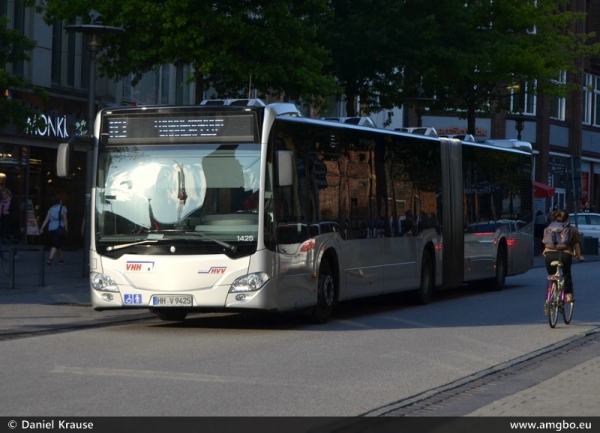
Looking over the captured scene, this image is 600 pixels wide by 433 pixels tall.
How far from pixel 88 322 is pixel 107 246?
163 cm

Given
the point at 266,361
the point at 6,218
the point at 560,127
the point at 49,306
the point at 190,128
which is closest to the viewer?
the point at 266,361

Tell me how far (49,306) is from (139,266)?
3.82 metres

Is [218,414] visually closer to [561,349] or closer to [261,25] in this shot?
[561,349]

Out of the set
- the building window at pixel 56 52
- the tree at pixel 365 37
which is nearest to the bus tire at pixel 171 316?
the tree at pixel 365 37

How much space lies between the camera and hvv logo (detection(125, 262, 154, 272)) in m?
14.7

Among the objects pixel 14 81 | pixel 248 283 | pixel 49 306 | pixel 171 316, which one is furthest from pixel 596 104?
pixel 248 283

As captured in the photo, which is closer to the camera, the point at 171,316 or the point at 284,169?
the point at 284,169

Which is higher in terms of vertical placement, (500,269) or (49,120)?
(49,120)

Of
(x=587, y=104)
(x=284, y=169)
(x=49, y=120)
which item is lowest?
(x=284, y=169)

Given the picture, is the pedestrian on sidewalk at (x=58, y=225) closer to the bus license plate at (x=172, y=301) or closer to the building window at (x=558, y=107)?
the bus license plate at (x=172, y=301)

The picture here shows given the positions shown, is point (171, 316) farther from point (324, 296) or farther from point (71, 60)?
point (71, 60)

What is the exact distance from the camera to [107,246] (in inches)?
589

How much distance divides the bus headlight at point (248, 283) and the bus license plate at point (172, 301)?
52 centimetres

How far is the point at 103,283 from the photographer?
15000mm
